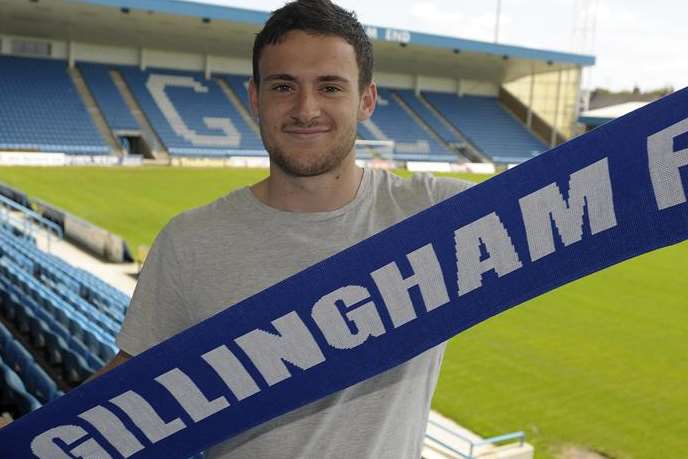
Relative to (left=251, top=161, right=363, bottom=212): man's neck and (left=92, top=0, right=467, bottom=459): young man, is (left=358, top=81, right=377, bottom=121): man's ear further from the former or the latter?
(left=251, top=161, right=363, bottom=212): man's neck

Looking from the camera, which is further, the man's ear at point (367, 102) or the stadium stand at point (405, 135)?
the stadium stand at point (405, 135)

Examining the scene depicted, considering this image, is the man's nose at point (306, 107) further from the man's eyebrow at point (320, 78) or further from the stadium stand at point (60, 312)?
the stadium stand at point (60, 312)

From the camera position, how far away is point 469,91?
43719 millimetres

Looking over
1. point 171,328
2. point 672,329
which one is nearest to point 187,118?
point 672,329

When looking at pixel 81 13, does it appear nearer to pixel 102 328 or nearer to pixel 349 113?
pixel 102 328

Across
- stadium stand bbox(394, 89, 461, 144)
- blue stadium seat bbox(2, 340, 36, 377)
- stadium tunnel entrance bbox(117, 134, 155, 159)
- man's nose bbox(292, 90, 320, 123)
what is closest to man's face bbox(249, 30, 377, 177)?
man's nose bbox(292, 90, 320, 123)

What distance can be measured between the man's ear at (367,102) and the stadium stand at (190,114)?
2844cm

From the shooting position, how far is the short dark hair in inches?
60.1

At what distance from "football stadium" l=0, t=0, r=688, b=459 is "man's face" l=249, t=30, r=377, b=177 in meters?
0.40

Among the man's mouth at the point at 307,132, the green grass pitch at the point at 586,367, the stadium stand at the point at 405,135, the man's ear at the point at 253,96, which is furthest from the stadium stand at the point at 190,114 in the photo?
the man's mouth at the point at 307,132

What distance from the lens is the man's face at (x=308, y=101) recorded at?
152 cm

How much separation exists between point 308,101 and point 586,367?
26.3 ft

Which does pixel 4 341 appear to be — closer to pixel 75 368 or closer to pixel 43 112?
pixel 75 368

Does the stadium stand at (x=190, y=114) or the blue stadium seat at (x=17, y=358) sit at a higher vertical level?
the stadium stand at (x=190, y=114)
